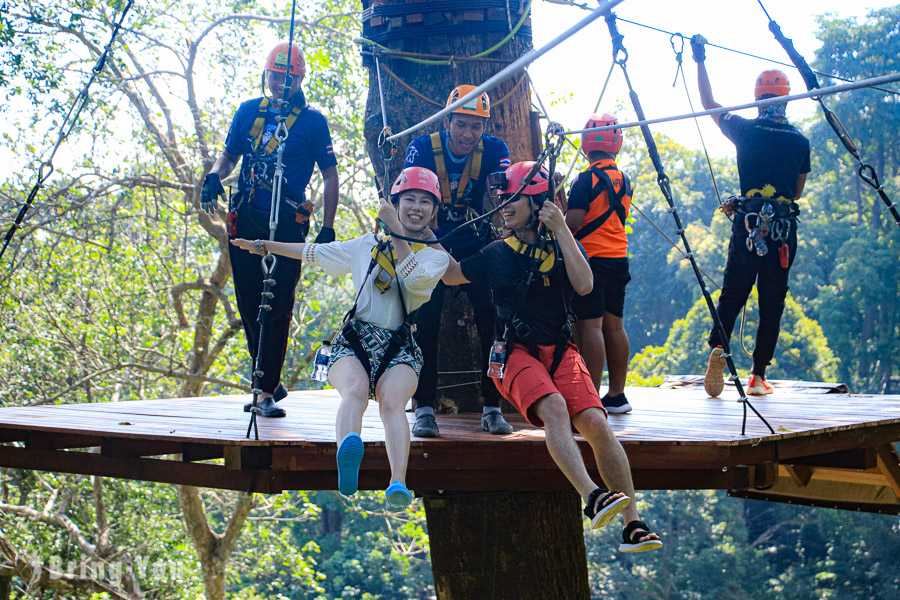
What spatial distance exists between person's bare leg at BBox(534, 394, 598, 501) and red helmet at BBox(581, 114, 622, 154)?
1.77 m

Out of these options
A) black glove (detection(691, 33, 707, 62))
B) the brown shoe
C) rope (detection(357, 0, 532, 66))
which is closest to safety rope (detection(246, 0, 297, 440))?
rope (detection(357, 0, 532, 66))

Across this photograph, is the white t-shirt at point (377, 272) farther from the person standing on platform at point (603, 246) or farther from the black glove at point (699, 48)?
the black glove at point (699, 48)

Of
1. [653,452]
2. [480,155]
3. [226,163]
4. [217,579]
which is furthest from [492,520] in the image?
[217,579]

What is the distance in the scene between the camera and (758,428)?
4453 millimetres

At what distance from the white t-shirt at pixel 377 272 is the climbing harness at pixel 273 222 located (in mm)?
189

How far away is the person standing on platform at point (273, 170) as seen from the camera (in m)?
4.99

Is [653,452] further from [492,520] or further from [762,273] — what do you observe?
[762,273]

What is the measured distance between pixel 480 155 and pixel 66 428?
7.03ft

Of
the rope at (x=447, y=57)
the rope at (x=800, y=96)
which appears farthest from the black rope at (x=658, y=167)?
the rope at (x=447, y=57)

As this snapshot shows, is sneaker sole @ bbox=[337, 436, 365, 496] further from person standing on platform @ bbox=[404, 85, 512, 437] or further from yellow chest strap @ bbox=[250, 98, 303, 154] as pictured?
yellow chest strap @ bbox=[250, 98, 303, 154]

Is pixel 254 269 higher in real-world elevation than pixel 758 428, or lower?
higher

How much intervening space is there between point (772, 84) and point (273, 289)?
2.87m

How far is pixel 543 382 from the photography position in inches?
152

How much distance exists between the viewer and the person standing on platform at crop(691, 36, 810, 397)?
581 cm
